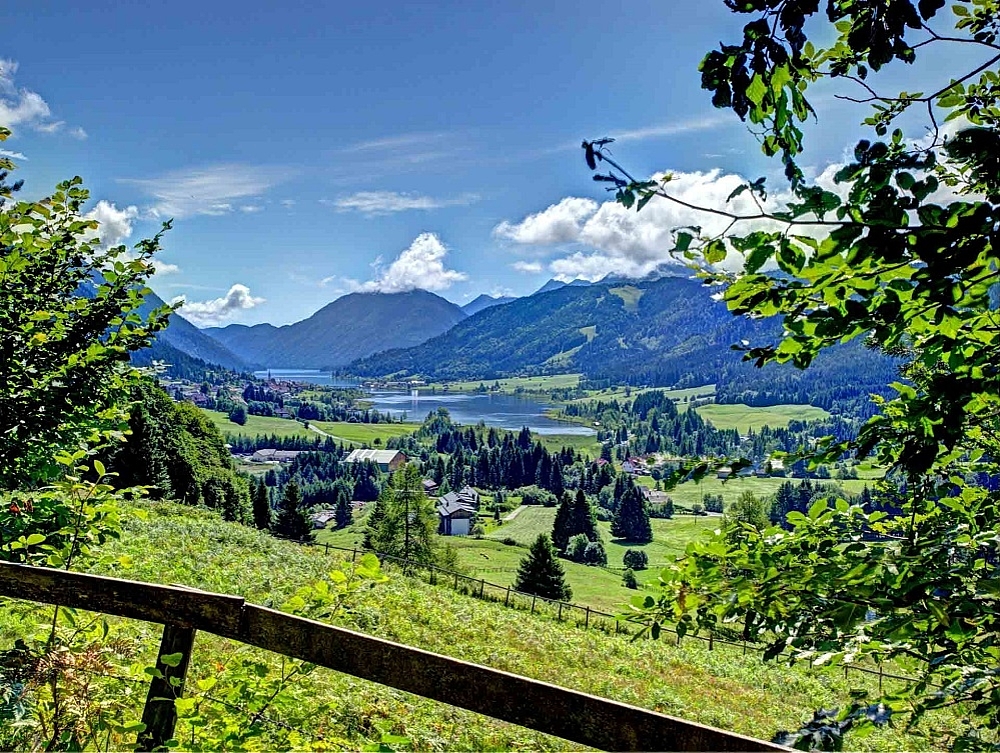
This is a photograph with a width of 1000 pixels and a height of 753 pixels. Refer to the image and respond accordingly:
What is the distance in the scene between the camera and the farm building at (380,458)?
184375 millimetres

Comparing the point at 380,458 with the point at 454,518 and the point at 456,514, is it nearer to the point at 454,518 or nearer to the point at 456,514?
the point at 456,514

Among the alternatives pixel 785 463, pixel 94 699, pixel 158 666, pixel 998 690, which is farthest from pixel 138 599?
pixel 998 690

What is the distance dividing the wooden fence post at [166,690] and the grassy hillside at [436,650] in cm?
22

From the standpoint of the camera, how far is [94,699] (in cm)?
328

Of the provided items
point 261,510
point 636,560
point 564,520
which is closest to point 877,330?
point 261,510

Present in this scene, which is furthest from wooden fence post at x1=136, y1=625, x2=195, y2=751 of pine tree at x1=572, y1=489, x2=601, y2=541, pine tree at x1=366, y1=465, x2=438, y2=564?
pine tree at x1=572, y1=489, x2=601, y2=541

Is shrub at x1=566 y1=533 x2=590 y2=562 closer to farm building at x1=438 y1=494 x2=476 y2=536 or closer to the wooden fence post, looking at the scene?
farm building at x1=438 y1=494 x2=476 y2=536

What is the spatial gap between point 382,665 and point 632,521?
5148 inches

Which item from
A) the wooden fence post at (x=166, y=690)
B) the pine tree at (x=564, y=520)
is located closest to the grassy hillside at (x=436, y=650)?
the wooden fence post at (x=166, y=690)

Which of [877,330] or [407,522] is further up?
[877,330]

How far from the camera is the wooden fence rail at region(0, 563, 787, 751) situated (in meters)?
1.78

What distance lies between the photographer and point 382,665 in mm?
2221

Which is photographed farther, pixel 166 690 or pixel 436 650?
pixel 436 650

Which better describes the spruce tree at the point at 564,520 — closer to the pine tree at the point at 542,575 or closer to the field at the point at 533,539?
the field at the point at 533,539
